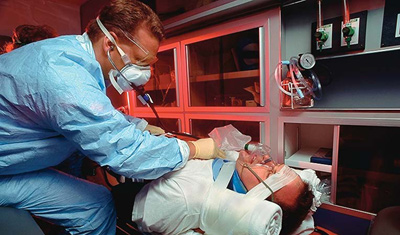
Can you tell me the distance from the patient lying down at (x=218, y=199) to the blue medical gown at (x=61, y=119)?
14 centimetres

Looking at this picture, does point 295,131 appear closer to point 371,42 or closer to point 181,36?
point 371,42

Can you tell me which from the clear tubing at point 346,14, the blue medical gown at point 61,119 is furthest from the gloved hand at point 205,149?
the clear tubing at point 346,14

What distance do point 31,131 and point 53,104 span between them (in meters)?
0.20

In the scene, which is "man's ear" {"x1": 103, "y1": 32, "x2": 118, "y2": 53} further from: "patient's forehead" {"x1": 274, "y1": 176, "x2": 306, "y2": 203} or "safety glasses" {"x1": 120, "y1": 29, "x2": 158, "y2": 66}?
"patient's forehead" {"x1": 274, "y1": 176, "x2": 306, "y2": 203}

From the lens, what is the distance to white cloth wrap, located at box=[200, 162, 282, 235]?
2.35 ft

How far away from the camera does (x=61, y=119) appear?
0.66m

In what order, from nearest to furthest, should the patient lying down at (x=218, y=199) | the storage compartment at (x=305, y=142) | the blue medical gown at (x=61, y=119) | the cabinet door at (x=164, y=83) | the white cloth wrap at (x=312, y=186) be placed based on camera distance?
1. the blue medical gown at (x=61, y=119)
2. the patient lying down at (x=218, y=199)
3. the white cloth wrap at (x=312, y=186)
4. the storage compartment at (x=305, y=142)
5. the cabinet door at (x=164, y=83)

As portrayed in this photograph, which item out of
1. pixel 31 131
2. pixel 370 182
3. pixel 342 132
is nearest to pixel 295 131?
pixel 342 132

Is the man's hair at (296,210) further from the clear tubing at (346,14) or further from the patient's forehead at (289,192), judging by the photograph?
the clear tubing at (346,14)

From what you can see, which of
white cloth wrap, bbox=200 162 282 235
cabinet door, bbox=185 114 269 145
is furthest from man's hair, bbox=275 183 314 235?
cabinet door, bbox=185 114 269 145

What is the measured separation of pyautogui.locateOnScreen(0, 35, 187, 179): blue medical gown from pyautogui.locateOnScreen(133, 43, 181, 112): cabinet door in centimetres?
100

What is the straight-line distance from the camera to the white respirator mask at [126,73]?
35.4 inches

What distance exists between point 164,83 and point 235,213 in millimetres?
1468

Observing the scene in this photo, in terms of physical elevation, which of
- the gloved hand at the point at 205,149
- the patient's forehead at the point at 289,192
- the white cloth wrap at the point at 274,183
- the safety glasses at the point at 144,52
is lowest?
the patient's forehead at the point at 289,192
